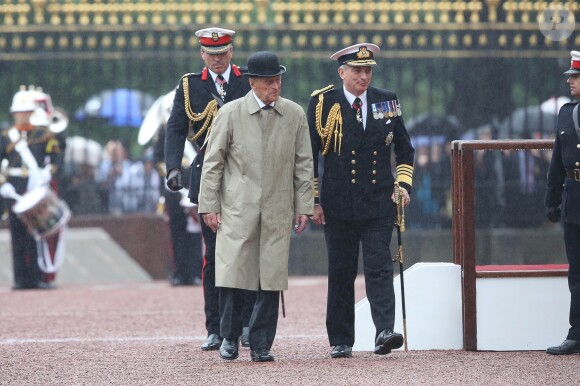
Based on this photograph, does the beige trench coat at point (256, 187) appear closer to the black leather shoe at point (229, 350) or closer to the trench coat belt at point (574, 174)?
the black leather shoe at point (229, 350)

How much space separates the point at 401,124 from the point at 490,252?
5.78 metres

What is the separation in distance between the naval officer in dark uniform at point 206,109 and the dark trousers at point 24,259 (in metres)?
6.11

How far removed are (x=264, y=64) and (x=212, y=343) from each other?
5.52 feet

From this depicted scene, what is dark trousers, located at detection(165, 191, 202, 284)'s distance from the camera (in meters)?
14.8

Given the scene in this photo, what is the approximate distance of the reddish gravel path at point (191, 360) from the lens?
775cm

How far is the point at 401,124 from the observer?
876cm

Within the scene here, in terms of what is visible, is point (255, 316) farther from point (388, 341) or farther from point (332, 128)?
point (332, 128)

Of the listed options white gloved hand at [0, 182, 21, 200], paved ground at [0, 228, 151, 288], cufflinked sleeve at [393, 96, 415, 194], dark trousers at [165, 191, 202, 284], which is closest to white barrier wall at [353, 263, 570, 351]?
cufflinked sleeve at [393, 96, 415, 194]

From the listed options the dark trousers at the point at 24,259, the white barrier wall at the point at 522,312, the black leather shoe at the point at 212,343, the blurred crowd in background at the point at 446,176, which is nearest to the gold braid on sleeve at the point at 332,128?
the white barrier wall at the point at 522,312

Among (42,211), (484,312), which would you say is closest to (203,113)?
(484,312)

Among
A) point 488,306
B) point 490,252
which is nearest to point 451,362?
point 488,306

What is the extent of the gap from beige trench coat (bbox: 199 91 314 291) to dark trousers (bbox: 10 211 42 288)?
688 centimetres

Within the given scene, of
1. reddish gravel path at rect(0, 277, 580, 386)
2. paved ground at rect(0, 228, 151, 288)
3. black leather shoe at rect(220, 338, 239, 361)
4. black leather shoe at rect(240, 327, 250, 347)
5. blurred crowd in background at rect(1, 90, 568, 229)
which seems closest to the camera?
reddish gravel path at rect(0, 277, 580, 386)

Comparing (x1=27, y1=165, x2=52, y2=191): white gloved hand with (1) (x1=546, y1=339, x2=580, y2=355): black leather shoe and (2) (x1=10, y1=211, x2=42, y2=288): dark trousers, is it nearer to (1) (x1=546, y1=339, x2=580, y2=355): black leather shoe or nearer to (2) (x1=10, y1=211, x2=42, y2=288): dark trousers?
(2) (x1=10, y1=211, x2=42, y2=288): dark trousers
